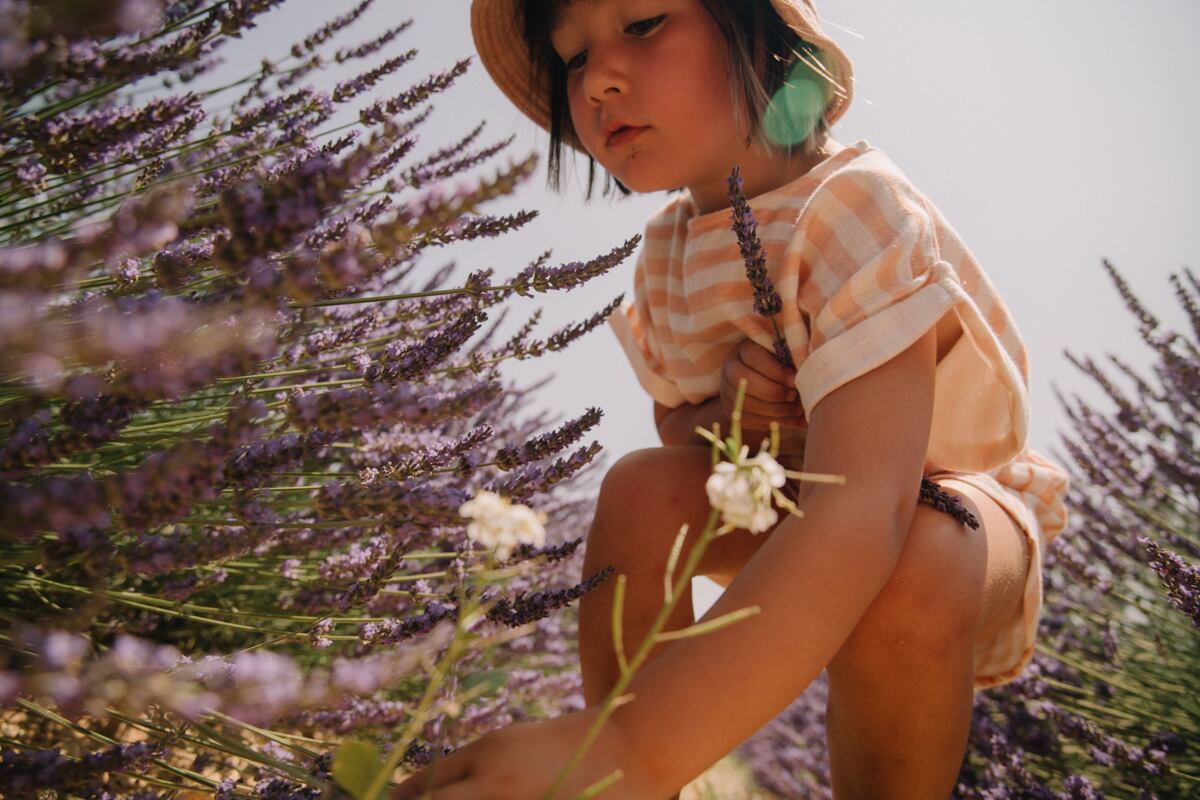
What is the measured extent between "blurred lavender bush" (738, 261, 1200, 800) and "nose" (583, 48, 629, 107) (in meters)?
1.16

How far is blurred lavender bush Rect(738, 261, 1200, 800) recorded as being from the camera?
4.74ft

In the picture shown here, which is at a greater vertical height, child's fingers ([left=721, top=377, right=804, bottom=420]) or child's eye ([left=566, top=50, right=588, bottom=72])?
child's eye ([left=566, top=50, right=588, bottom=72])

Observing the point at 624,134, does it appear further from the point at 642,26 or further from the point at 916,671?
the point at 916,671

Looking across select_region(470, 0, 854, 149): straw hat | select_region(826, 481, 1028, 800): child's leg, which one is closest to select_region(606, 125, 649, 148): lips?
select_region(470, 0, 854, 149): straw hat

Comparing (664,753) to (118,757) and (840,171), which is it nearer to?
(118,757)

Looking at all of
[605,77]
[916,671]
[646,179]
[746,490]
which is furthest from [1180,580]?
[605,77]

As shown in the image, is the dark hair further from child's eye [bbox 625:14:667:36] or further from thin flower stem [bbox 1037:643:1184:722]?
thin flower stem [bbox 1037:643:1184:722]

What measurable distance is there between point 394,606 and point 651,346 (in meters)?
0.74

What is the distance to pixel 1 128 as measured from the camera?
648 millimetres

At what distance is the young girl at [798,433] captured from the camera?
0.67 m

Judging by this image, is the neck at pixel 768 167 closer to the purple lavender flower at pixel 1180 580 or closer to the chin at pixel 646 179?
the chin at pixel 646 179

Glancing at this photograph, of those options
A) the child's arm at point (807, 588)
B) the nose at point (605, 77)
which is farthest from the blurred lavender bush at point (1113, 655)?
the nose at point (605, 77)

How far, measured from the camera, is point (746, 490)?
44 cm

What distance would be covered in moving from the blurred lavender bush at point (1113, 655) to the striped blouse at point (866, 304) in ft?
1.34
